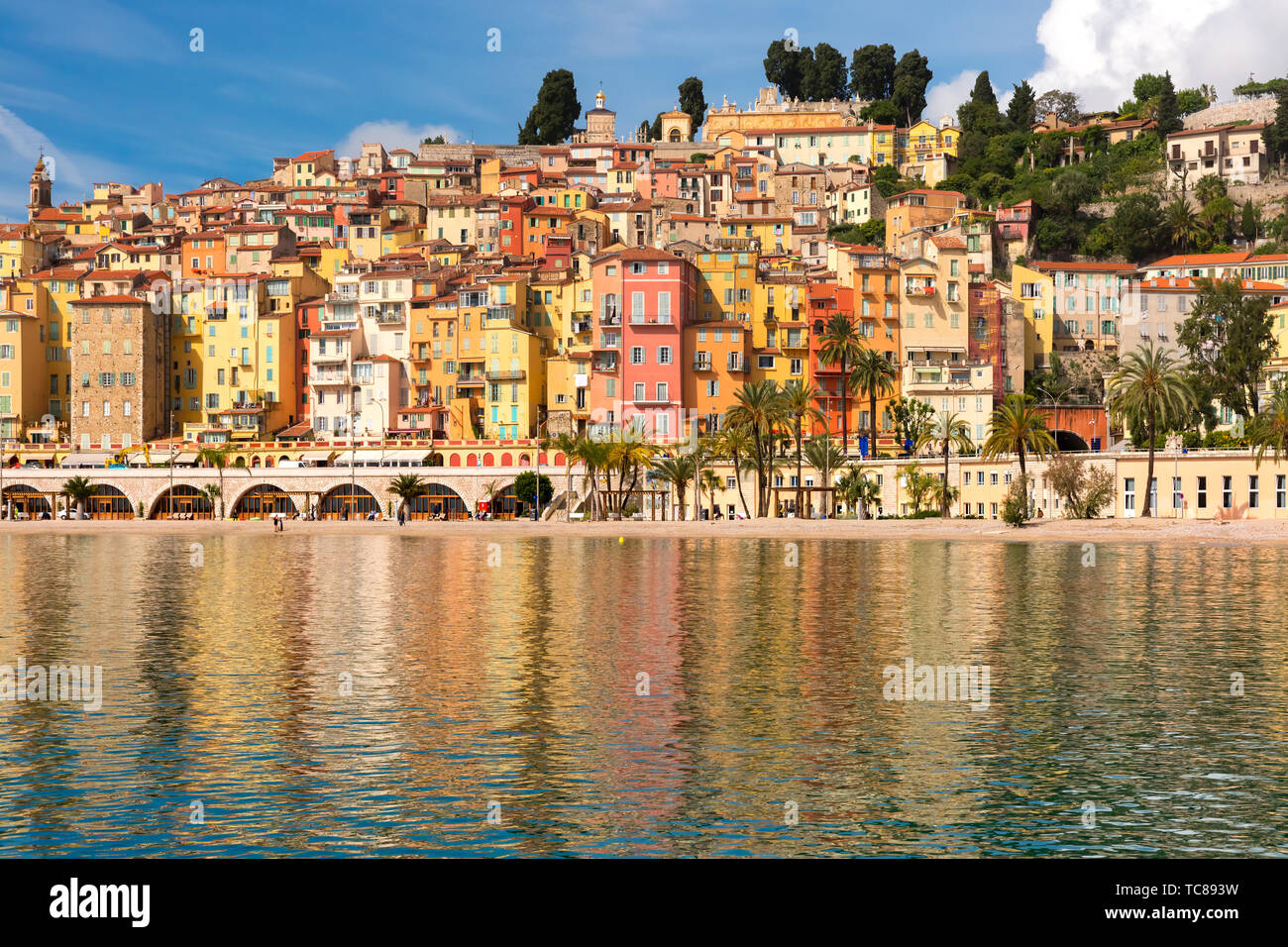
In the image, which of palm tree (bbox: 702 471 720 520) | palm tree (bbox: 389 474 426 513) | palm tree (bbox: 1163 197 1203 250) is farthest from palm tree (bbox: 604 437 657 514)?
palm tree (bbox: 1163 197 1203 250)

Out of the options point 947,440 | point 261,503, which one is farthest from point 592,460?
point 261,503

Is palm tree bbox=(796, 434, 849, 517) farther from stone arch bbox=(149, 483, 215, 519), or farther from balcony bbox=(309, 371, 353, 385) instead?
stone arch bbox=(149, 483, 215, 519)

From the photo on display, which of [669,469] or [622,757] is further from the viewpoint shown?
[669,469]

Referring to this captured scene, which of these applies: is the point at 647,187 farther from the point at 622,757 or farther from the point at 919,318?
the point at 622,757

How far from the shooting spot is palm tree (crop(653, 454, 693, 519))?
110350 mm

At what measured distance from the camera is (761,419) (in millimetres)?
103312

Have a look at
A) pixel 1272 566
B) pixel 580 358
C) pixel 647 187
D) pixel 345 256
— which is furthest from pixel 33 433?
pixel 1272 566

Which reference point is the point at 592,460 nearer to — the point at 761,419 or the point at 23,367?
the point at 761,419

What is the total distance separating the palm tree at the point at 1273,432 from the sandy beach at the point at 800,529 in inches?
184

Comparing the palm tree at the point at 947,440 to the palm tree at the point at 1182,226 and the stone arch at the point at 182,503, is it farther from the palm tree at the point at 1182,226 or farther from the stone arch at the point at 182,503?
the palm tree at the point at 1182,226

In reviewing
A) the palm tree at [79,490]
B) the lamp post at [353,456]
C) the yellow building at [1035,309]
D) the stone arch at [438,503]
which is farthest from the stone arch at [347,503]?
the yellow building at [1035,309]

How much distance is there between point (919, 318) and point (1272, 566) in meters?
68.5
